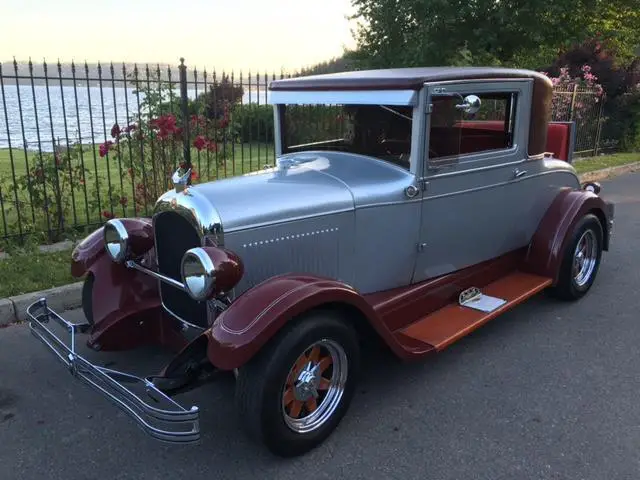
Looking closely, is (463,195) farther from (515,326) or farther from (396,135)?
(515,326)

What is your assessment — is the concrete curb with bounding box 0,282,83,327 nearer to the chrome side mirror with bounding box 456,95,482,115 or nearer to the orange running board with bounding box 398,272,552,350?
the orange running board with bounding box 398,272,552,350

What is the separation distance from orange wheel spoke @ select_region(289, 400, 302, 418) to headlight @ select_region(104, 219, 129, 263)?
134 centimetres

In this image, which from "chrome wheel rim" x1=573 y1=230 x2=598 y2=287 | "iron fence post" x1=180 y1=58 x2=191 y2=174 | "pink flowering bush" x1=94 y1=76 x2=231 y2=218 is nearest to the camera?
"chrome wheel rim" x1=573 y1=230 x2=598 y2=287

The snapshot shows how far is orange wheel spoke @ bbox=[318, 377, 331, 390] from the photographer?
2729 mm

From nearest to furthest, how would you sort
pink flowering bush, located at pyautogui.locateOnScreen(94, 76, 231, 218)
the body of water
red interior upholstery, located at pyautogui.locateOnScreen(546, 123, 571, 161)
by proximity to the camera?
red interior upholstery, located at pyautogui.locateOnScreen(546, 123, 571, 161) → the body of water → pink flowering bush, located at pyautogui.locateOnScreen(94, 76, 231, 218)

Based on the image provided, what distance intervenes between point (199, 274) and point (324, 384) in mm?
853

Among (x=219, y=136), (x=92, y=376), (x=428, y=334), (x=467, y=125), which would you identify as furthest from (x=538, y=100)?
(x=219, y=136)

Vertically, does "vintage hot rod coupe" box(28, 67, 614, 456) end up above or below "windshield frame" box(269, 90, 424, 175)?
below

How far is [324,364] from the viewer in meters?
2.74

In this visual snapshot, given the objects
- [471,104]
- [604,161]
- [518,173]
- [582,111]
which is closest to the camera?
[471,104]

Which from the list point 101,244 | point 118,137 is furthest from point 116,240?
point 118,137

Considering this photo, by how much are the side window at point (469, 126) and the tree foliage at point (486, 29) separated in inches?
539

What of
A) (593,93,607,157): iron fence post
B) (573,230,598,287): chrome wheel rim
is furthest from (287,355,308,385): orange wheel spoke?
(593,93,607,157): iron fence post

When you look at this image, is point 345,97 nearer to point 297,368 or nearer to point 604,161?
point 297,368
